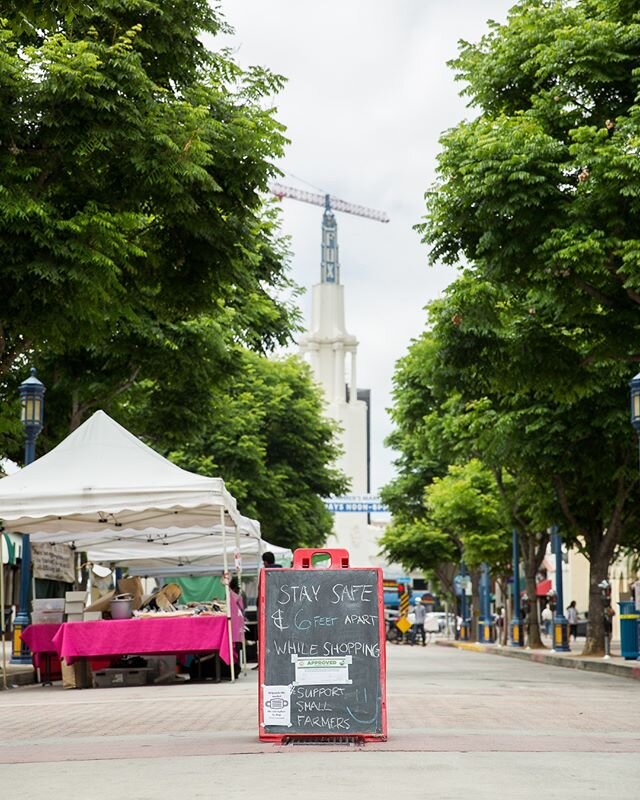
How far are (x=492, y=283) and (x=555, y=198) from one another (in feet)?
10.4

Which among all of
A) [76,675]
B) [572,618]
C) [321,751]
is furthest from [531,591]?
[321,751]

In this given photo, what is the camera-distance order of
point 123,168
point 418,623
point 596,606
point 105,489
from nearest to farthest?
point 123,168
point 105,489
point 596,606
point 418,623

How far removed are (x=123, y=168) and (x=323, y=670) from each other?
7.05 m

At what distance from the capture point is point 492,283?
24.3 m

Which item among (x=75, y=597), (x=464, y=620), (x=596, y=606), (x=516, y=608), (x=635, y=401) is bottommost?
(x=464, y=620)

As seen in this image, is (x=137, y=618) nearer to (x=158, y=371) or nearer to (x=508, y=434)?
(x=158, y=371)

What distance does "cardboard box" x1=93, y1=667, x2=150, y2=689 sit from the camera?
2117 cm

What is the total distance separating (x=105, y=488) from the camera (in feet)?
64.1

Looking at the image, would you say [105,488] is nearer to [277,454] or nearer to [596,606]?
[596,606]

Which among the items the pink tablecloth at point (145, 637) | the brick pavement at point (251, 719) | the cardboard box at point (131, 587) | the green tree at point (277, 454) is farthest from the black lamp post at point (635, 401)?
the green tree at point (277, 454)

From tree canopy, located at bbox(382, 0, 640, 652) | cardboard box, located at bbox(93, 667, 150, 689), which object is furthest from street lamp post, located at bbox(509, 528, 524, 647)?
cardboard box, located at bbox(93, 667, 150, 689)

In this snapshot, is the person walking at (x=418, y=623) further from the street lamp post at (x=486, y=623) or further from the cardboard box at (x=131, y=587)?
the cardboard box at (x=131, y=587)

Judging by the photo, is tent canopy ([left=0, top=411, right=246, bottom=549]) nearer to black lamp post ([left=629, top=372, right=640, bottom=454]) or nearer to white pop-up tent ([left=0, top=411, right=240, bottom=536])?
white pop-up tent ([left=0, top=411, right=240, bottom=536])

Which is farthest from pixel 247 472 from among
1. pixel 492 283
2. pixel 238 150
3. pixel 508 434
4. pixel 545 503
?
pixel 238 150
